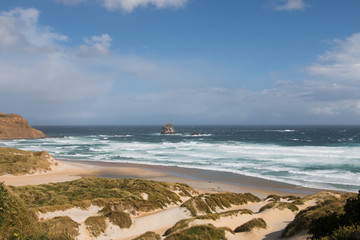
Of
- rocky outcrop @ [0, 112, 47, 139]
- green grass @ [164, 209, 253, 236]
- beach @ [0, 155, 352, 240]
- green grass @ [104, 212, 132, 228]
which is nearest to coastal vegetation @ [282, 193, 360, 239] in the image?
beach @ [0, 155, 352, 240]

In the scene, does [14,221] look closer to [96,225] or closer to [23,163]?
[96,225]

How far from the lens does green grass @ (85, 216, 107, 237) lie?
11995 mm

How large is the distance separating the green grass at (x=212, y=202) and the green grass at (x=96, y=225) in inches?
222

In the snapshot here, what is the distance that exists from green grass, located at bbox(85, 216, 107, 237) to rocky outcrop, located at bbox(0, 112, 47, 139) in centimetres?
10481

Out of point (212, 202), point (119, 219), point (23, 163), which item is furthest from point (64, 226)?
point (23, 163)

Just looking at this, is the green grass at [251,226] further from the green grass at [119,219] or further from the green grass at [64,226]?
the green grass at [64,226]

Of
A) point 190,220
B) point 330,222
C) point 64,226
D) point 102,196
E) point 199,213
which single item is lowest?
point 199,213

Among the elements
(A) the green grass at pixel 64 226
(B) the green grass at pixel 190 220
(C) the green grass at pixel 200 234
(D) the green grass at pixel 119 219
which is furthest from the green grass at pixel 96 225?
(C) the green grass at pixel 200 234

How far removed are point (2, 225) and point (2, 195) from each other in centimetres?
99

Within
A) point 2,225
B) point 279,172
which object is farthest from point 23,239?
point 279,172

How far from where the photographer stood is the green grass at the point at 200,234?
32.7 ft

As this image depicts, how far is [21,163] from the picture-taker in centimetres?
3247

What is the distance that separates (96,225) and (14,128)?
10849 centimetres

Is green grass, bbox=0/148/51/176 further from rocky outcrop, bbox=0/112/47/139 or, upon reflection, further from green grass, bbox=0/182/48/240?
rocky outcrop, bbox=0/112/47/139
